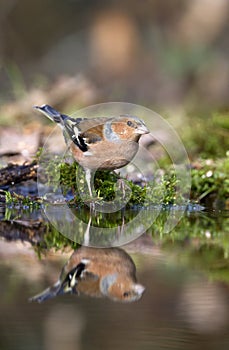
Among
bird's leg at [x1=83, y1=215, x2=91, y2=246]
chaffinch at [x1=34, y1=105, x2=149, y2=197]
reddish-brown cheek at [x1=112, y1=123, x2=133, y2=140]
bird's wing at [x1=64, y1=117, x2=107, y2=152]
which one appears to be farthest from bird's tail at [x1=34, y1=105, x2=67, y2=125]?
bird's leg at [x1=83, y1=215, x2=91, y2=246]

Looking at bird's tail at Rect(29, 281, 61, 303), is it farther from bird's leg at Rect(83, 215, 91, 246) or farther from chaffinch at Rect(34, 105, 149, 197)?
chaffinch at Rect(34, 105, 149, 197)

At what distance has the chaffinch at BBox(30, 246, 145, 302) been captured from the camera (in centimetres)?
264

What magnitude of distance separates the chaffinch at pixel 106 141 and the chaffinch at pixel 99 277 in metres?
1.01

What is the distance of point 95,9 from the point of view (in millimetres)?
9453

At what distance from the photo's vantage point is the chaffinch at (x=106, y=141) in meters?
4.26

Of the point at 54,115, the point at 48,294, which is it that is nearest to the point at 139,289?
the point at 48,294

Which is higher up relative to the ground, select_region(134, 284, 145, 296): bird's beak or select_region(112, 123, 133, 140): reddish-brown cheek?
select_region(112, 123, 133, 140): reddish-brown cheek

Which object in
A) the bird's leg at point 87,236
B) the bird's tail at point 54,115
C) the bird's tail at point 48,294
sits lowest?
the bird's tail at point 48,294

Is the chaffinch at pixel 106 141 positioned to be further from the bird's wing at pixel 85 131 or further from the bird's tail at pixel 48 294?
the bird's tail at pixel 48 294

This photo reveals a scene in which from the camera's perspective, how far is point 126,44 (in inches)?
367

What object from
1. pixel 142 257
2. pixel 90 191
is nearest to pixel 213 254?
pixel 142 257

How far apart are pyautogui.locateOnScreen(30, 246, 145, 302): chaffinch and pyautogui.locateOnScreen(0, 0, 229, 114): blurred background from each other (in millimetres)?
5150

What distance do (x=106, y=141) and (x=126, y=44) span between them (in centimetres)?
521

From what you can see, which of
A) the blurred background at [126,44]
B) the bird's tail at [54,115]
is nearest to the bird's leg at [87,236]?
the bird's tail at [54,115]
